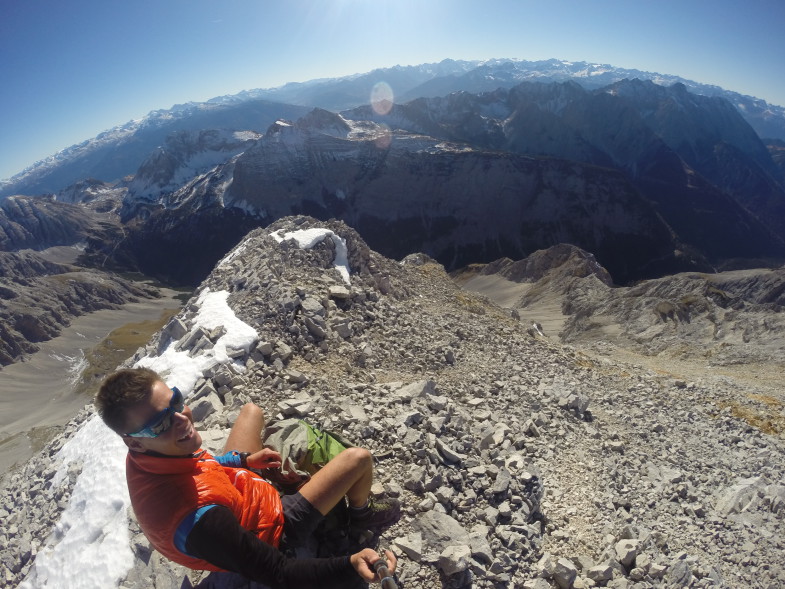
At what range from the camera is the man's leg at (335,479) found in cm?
511

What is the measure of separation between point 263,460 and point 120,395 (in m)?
2.24

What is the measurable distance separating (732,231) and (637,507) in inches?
8347

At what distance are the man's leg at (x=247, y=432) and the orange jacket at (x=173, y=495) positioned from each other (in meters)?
1.43

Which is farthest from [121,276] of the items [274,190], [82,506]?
[82,506]

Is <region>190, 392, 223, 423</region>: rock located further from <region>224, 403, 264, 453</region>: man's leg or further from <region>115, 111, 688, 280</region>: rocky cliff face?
<region>115, 111, 688, 280</region>: rocky cliff face

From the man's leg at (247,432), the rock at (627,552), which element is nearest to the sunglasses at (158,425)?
the man's leg at (247,432)

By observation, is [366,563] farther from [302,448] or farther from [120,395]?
[120,395]

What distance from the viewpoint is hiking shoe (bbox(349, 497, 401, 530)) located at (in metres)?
5.84

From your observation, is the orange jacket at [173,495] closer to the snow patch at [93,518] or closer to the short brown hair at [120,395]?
the short brown hair at [120,395]

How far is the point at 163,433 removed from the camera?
405cm

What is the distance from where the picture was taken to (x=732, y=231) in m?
176

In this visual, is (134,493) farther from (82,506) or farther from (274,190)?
(274,190)

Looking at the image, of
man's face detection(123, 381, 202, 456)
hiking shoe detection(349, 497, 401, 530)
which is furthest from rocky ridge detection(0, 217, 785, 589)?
man's face detection(123, 381, 202, 456)

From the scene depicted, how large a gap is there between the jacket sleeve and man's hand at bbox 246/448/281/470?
131 centimetres
